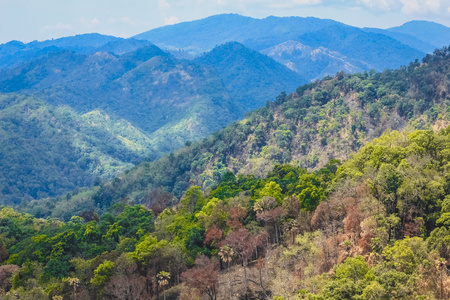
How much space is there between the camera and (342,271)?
111 feet

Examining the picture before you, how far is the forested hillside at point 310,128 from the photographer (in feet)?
369

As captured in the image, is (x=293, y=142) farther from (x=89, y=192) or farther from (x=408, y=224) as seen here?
(x=408, y=224)

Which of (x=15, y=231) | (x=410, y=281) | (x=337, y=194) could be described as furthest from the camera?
(x=15, y=231)

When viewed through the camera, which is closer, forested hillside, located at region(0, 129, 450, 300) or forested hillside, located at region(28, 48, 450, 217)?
forested hillside, located at region(0, 129, 450, 300)

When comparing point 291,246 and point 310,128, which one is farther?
point 310,128

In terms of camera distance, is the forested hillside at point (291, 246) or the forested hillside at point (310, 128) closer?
the forested hillside at point (291, 246)

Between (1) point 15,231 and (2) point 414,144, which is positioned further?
(1) point 15,231

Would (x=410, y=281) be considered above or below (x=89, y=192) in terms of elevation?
above

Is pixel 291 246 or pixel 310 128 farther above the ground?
pixel 291 246

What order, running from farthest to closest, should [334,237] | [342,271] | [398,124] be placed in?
[398,124] < [334,237] < [342,271]

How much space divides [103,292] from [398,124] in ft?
262

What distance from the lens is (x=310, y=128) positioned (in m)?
127

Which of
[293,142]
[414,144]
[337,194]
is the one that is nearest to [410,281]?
[337,194]

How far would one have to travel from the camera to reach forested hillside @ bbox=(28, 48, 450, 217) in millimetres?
112500
